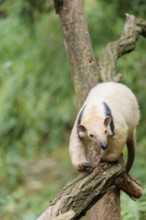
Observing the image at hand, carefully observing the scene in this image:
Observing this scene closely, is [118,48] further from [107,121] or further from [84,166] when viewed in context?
[84,166]

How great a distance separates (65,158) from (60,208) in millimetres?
5606

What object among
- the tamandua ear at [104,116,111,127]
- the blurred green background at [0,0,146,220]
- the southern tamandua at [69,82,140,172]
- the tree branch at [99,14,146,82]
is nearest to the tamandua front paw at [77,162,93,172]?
the southern tamandua at [69,82,140,172]

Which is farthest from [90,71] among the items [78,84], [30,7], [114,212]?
[30,7]

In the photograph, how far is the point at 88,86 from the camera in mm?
3287

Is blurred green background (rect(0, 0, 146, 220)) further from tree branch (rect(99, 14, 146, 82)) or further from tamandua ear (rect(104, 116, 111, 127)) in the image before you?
tamandua ear (rect(104, 116, 111, 127))

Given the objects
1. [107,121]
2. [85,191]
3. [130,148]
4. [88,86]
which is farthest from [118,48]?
[85,191]

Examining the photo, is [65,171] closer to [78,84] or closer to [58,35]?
[58,35]

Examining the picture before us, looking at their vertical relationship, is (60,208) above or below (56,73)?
below

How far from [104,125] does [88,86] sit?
2.36 ft

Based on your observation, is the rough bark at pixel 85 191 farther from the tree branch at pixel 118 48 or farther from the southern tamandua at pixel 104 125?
the tree branch at pixel 118 48

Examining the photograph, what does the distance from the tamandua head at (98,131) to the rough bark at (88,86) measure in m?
0.11

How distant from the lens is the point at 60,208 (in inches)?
84.8

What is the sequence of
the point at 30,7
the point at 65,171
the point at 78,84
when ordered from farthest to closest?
the point at 65,171 < the point at 30,7 < the point at 78,84

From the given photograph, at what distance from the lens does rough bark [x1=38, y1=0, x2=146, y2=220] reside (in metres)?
2.21
